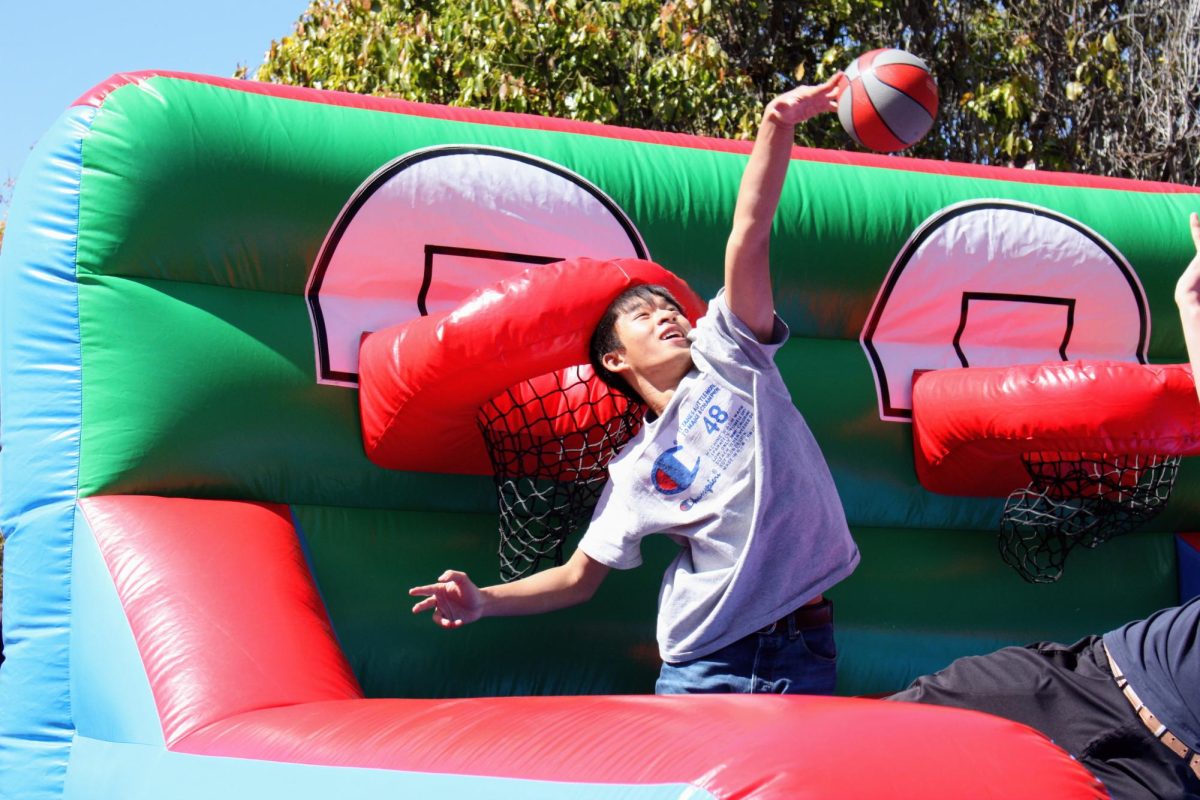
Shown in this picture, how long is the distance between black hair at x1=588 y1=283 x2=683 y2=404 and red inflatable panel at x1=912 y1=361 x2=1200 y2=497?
0.80 m

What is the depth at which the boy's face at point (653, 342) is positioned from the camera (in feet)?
7.36

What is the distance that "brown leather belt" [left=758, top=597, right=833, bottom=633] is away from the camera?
216 cm

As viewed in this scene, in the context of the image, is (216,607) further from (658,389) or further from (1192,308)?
(1192,308)

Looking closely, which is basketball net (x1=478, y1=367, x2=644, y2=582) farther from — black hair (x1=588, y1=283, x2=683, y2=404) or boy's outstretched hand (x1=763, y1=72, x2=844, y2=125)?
boy's outstretched hand (x1=763, y1=72, x2=844, y2=125)

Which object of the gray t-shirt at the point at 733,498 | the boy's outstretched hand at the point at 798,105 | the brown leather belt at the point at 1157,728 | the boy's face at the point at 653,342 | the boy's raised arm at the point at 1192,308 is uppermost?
→ the boy's outstretched hand at the point at 798,105

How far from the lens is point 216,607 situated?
2080 mm

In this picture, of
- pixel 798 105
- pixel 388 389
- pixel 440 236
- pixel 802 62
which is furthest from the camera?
pixel 802 62

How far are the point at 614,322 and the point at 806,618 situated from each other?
63 cm

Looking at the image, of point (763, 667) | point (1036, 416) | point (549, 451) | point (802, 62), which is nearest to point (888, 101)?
point (1036, 416)

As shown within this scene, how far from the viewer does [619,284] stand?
2266 millimetres

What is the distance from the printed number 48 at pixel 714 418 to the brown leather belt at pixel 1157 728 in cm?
74

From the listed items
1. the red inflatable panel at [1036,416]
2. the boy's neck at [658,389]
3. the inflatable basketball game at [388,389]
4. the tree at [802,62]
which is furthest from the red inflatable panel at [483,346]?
the tree at [802,62]

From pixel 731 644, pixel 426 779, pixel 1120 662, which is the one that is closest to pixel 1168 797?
pixel 1120 662

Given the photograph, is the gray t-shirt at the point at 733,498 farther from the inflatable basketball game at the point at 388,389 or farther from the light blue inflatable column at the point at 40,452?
the light blue inflatable column at the point at 40,452
